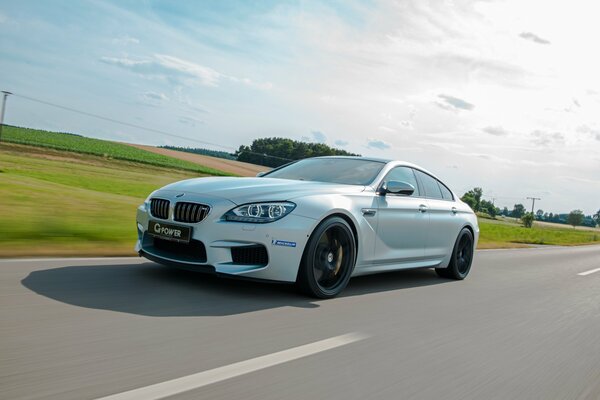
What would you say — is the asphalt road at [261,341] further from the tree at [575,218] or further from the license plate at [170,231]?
the tree at [575,218]

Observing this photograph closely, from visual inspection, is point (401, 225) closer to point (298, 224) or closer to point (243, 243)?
point (298, 224)

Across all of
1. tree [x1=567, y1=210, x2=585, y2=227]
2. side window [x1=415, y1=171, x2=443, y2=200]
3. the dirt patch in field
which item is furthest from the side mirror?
tree [x1=567, y1=210, x2=585, y2=227]

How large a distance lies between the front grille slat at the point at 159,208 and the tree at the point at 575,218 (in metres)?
170

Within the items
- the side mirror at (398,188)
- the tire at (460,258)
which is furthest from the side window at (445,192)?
the side mirror at (398,188)

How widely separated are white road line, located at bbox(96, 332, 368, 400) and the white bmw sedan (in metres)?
1.11

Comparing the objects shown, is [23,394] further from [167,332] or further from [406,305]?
[406,305]

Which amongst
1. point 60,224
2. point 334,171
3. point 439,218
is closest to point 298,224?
point 334,171

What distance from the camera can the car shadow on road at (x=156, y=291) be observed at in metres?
4.52

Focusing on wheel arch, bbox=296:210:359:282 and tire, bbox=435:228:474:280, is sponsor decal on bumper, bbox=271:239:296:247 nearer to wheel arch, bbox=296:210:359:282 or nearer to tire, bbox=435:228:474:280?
wheel arch, bbox=296:210:359:282

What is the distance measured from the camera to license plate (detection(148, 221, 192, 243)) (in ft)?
16.8

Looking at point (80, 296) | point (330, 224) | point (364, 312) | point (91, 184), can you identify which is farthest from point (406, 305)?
point (91, 184)

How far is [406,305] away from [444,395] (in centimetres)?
252

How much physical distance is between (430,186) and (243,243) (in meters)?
3.36

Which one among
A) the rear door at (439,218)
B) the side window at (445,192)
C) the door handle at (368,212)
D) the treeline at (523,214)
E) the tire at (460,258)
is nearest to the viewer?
the door handle at (368,212)
